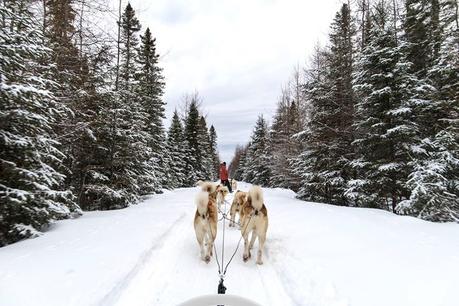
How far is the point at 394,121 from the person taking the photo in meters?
11.5

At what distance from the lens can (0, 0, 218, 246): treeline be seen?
677cm

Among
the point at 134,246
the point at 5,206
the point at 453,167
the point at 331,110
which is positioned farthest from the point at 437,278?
the point at 331,110

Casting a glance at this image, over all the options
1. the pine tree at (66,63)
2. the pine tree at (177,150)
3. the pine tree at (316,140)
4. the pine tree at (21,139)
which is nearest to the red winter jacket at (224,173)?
the pine tree at (316,140)

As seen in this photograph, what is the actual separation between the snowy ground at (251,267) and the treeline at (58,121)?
109cm

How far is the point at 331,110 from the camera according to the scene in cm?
1571

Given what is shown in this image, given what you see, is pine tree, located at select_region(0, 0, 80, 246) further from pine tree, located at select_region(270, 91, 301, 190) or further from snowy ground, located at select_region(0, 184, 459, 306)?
pine tree, located at select_region(270, 91, 301, 190)

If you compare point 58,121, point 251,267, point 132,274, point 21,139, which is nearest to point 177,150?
point 58,121

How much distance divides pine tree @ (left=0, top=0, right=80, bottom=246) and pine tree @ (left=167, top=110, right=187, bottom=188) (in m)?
25.3

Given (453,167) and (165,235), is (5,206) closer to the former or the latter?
(165,235)

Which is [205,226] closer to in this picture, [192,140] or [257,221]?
[257,221]

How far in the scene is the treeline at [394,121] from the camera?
1005 centimetres

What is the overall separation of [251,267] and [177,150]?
30.2 meters

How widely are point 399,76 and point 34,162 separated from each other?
12.8m

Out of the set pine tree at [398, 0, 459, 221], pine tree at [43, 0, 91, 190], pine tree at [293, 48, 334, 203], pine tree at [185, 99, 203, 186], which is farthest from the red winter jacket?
pine tree at [185, 99, 203, 186]
